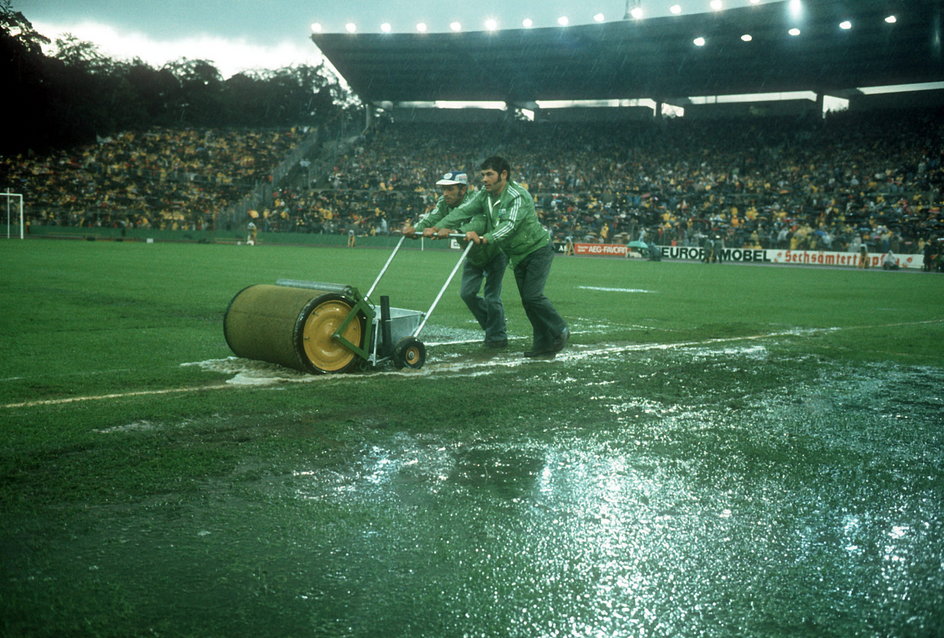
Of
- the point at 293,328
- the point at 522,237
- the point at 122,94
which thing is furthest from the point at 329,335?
the point at 122,94

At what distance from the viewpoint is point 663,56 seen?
44469 millimetres

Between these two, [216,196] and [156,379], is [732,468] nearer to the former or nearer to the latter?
[156,379]

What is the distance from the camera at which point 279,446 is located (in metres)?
4.26

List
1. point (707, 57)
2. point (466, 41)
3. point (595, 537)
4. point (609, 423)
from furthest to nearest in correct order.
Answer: point (466, 41)
point (707, 57)
point (609, 423)
point (595, 537)

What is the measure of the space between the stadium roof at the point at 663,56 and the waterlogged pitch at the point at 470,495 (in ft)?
115

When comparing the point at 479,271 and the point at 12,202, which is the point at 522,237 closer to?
the point at 479,271

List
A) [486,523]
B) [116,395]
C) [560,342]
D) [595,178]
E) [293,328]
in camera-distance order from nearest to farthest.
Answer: [486,523] < [116,395] < [293,328] < [560,342] < [595,178]

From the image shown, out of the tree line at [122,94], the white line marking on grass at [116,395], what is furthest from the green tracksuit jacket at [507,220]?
the tree line at [122,94]

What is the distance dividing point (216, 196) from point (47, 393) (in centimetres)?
4801

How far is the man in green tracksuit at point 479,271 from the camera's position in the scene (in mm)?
8258

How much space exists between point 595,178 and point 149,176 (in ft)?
89.9

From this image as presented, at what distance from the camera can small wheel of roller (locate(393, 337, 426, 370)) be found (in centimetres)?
664

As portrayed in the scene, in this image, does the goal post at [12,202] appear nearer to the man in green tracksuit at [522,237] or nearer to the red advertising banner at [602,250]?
the red advertising banner at [602,250]

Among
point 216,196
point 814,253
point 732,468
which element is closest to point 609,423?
point 732,468
